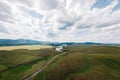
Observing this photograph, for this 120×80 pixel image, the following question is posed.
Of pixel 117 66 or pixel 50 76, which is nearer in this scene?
pixel 50 76

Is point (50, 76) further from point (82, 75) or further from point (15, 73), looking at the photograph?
point (15, 73)

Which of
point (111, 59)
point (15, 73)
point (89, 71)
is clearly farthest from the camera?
point (111, 59)

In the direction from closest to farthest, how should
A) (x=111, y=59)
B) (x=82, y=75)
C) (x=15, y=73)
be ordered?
(x=82, y=75) → (x=15, y=73) → (x=111, y=59)

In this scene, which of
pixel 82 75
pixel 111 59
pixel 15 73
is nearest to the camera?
pixel 82 75

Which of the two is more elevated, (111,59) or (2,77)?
(111,59)

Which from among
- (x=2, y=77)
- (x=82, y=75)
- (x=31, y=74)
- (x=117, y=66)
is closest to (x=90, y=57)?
(x=117, y=66)

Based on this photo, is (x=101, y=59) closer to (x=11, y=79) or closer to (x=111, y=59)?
(x=111, y=59)

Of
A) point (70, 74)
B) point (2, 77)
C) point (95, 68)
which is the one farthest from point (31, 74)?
point (95, 68)

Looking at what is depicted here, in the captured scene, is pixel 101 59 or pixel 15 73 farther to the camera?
pixel 101 59

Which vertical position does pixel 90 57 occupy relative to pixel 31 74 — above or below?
above
